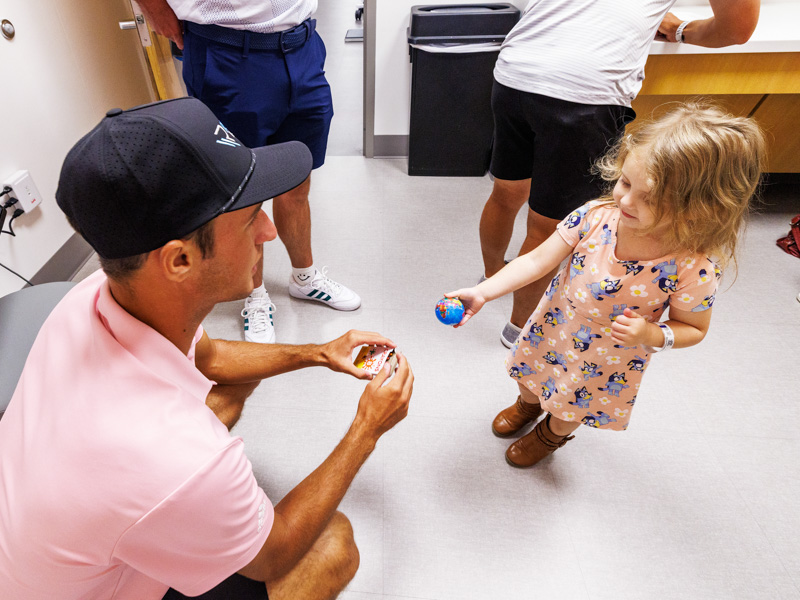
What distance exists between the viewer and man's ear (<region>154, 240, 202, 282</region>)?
2.22 feet

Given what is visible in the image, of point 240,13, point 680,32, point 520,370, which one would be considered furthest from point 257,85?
point 680,32

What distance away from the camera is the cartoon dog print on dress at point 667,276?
0.98 m

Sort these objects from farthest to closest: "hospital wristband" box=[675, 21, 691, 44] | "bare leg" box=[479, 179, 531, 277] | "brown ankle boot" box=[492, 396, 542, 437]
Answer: "bare leg" box=[479, 179, 531, 277], "hospital wristband" box=[675, 21, 691, 44], "brown ankle boot" box=[492, 396, 542, 437]

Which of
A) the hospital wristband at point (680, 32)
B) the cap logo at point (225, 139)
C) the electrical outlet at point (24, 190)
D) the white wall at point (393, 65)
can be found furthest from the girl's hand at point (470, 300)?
the white wall at point (393, 65)

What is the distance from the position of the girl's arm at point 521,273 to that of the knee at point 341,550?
1.90ft

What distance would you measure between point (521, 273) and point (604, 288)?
203 millimetres

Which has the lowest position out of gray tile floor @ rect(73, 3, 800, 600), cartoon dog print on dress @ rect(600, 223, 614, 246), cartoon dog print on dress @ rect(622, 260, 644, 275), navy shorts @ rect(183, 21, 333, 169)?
gray tile floor @ rect(73, 3, 800, 600)

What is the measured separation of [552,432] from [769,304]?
52.8 inches

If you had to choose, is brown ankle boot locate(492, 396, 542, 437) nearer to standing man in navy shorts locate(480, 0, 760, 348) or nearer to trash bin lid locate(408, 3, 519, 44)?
standing man in navy shorts locate(480, 0, 760, 348)

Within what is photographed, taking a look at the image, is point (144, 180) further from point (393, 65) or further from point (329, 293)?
point (393, 65)

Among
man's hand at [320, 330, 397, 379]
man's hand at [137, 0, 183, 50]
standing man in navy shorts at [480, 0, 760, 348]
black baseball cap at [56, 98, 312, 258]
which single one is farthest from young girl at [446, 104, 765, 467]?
man's hand at [137, 0, 183, 50]

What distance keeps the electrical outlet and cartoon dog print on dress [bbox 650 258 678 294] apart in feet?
6.80

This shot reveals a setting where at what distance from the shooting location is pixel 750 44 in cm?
184

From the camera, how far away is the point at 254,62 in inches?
56.4
